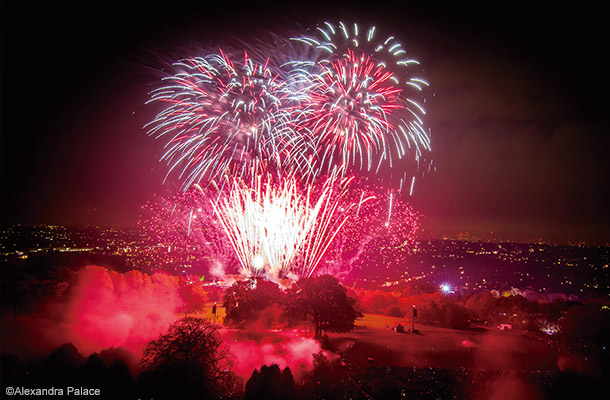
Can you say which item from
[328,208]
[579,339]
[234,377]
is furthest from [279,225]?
[579,339]

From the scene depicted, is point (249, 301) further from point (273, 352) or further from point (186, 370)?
point (186, 370)

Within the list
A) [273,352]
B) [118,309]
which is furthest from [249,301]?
[118,309]

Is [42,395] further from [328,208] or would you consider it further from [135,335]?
[328,208]

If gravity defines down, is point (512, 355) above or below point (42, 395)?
below

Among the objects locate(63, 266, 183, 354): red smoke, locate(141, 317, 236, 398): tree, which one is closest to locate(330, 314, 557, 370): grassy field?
locate(141, 317, 236, 398): tree

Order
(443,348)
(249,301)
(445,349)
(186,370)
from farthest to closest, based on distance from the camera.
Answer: (249,301), (443,348), (445,349), (186,370)

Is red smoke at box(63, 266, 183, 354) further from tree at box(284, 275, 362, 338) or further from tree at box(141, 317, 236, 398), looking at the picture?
tree at box(284, 275, 362, 338)

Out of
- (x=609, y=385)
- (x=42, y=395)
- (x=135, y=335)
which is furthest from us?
(x=135, y=335)
